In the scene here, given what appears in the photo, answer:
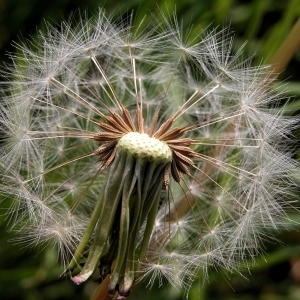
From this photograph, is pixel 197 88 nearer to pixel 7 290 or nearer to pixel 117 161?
pixel 117 161

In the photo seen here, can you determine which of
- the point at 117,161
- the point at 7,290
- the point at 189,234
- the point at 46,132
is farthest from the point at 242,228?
the point at 7,290

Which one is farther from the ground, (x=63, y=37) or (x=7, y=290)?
(x=63, y=37)

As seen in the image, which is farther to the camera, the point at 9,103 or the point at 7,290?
the point at 7,290

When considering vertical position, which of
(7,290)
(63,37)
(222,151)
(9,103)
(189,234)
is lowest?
(7,290)

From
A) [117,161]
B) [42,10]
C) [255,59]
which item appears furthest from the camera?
[42,10]

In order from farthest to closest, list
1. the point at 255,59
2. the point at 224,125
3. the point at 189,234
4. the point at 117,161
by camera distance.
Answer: the point at 255,59, the point at 224,125, the point at 189,234, the point at 117,161

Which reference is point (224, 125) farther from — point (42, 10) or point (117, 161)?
point (42, 10)
